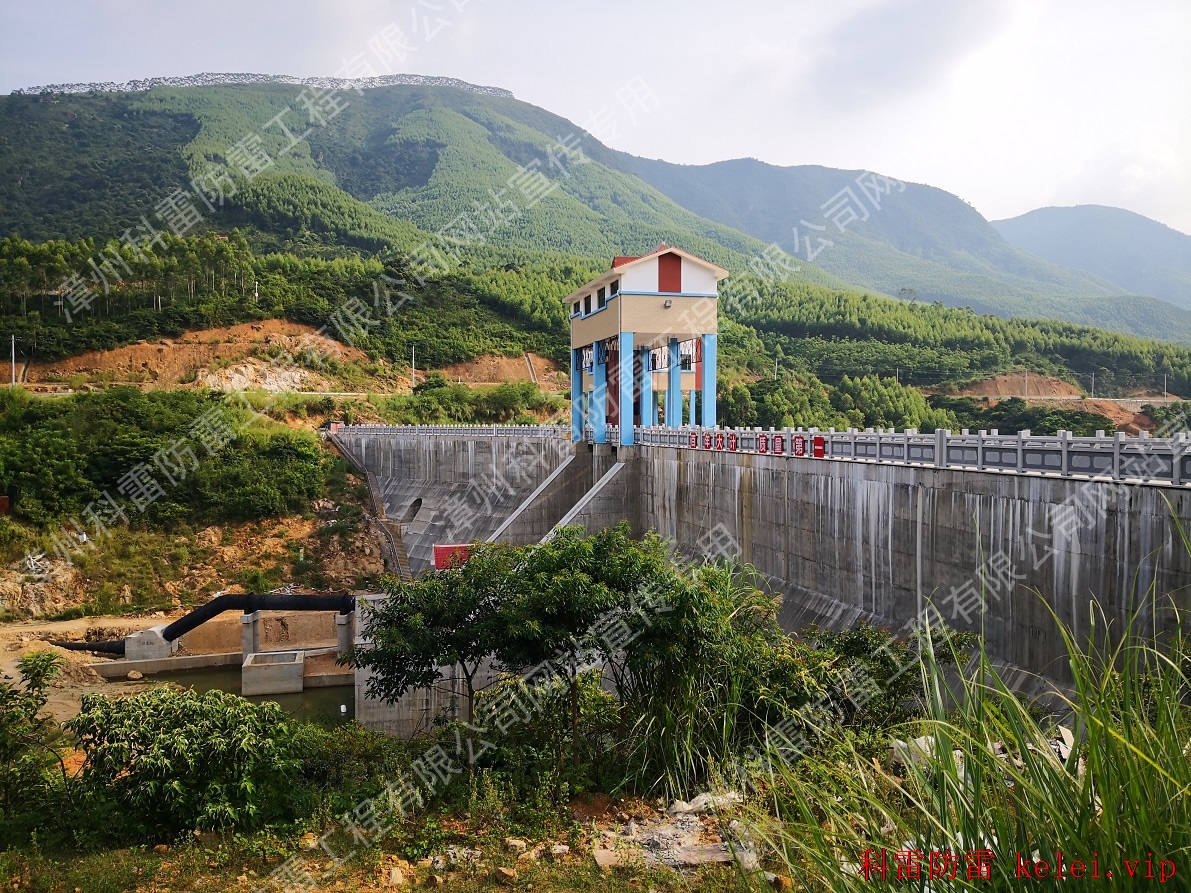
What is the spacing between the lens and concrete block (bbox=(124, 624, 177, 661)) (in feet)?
79.6

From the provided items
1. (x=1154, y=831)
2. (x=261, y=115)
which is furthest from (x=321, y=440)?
(x=261, y=115)

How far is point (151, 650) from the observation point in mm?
24406

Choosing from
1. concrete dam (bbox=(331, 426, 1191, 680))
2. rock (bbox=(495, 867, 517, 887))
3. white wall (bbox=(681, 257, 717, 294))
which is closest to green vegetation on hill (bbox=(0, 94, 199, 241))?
white wall (bbox=(681, 257, 717, 294))

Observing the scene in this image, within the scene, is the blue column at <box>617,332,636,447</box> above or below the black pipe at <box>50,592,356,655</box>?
above

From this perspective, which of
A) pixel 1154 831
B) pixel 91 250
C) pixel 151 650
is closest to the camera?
pixel 1154 831

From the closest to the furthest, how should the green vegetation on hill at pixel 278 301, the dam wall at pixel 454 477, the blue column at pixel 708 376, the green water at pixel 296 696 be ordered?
the green water at pixel 296 696, the blue column at pixel 708 376, the dam wall at pixel 454 477, the green vegetation on hill at pixel 278 301

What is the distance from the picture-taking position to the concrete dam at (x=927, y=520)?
8.86m

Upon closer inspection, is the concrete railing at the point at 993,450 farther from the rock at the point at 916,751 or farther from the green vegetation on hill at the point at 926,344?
the green vegetation on hill at the point at 926,344

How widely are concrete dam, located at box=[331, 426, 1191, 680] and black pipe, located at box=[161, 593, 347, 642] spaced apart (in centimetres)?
538

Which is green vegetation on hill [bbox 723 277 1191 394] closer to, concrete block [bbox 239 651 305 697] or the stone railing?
the stone railing

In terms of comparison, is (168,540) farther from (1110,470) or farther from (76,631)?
(1110,470)

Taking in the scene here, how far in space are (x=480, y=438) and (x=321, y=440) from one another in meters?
13.4

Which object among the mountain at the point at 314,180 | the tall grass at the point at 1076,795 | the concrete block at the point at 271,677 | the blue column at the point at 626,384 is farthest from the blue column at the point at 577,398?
the mountain at the point at 314,180

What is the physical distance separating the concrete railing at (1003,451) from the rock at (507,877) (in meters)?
7.38
